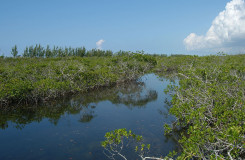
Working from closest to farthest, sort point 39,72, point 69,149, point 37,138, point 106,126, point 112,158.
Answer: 1. point 112,158
2. point 69,149
3. point 37,138
4. point 106,126
5. point 39,72

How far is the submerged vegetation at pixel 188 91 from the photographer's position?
20.3ft

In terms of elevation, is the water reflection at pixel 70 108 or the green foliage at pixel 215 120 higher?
the green foliage at pixel 215 120

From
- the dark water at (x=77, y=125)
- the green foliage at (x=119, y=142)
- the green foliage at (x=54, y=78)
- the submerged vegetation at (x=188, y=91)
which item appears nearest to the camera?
the submerged vegetation at (x=188, y=91)

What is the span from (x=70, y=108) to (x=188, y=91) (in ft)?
31.5

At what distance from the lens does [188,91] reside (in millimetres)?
9680

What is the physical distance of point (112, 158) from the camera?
8180 mm

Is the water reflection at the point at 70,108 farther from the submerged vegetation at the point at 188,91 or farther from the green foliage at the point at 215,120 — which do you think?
the green foliage at the point at 215,120

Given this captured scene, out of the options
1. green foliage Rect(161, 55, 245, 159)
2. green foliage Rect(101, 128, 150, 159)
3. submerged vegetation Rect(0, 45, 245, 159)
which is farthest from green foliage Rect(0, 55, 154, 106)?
green foliage Rect(161, 55, 245, 159)

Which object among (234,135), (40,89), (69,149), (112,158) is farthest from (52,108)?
(234,135)

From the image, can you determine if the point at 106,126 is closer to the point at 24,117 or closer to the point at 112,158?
the point at 112,158

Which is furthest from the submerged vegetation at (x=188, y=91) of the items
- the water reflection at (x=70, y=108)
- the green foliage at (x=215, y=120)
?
the water reflection at (x=70, y=108)

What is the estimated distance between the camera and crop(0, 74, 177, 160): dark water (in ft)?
29.2

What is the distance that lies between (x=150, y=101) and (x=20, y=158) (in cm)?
1152

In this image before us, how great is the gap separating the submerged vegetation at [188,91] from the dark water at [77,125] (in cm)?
107
